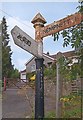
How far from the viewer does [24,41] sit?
353 centimetres

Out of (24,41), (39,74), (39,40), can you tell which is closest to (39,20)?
(39,40)

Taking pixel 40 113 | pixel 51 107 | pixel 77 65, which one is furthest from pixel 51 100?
pixel 77 65

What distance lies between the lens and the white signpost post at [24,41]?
3.45 metres

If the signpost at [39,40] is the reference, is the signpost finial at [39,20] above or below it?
above

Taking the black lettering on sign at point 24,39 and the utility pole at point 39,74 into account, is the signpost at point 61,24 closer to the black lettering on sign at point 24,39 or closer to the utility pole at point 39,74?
the utility pole at point 39,74

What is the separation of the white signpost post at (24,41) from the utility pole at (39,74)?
75 millimetres

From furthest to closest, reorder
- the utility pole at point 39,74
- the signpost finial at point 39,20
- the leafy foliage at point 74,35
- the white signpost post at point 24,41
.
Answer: the signpost finial at point 39,20 → the utility pole at point 39,74 → the white signpost post at point 24,41 → the leafy foliage at point 74,35

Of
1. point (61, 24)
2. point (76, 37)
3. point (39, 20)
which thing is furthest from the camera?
point (39, 20)

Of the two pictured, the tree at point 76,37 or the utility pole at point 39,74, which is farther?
the utility pole at point 39,74

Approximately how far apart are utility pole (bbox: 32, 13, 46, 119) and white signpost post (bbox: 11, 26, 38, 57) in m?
0.07

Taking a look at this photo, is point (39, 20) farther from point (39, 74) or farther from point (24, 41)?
point (39, 74)

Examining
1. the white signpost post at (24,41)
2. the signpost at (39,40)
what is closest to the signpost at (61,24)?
the signpost at (39,40)

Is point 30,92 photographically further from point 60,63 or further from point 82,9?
point 82,9

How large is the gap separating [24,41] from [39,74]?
1.53ft
